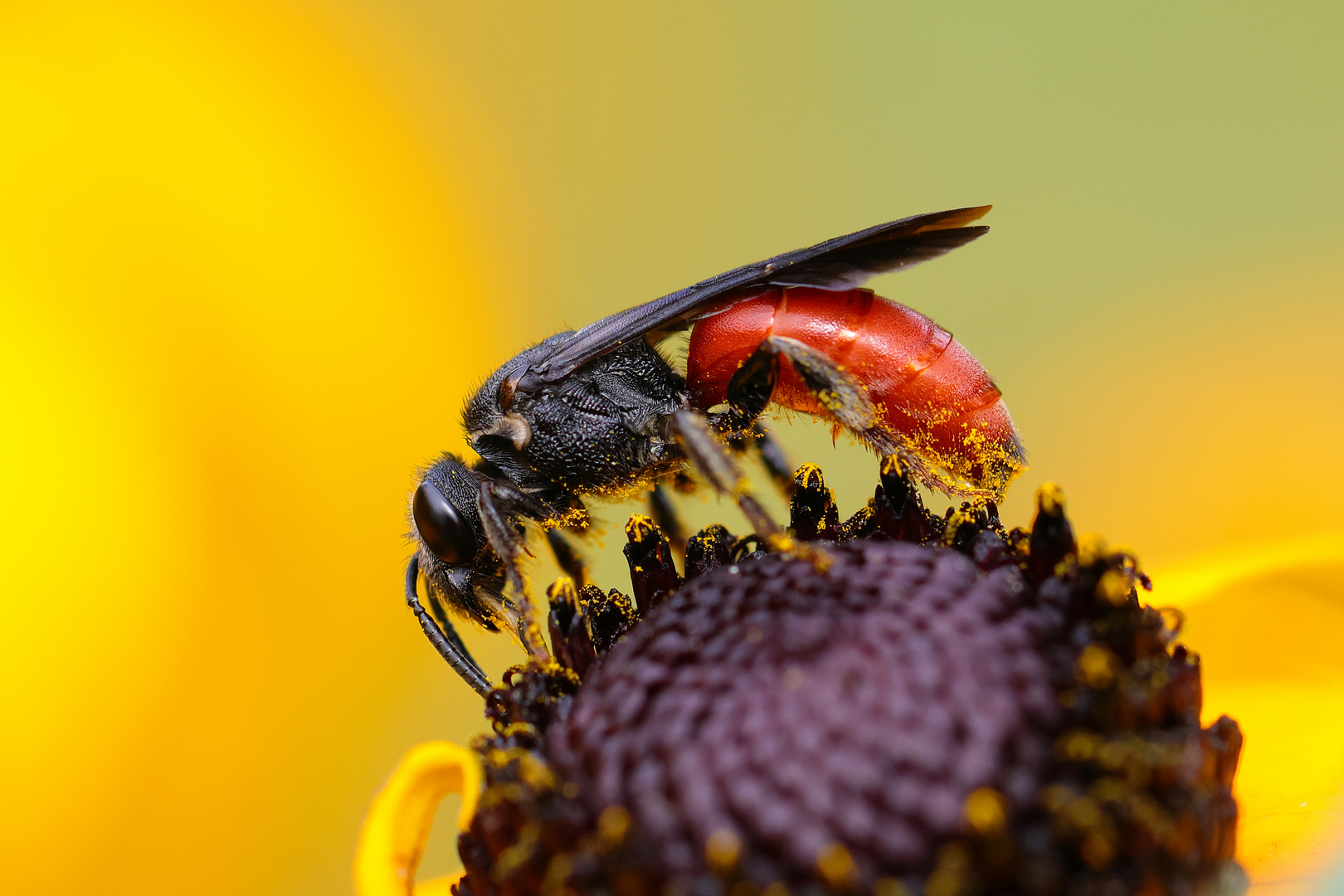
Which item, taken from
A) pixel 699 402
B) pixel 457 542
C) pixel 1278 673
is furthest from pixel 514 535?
pixel 1278 673

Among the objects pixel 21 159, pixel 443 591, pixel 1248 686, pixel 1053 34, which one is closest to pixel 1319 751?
pixel 1248 686

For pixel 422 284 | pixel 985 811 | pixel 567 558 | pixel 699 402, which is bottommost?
pixel 985 811

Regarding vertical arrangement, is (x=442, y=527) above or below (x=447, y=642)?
above

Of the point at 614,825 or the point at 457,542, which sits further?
the point at 457,542

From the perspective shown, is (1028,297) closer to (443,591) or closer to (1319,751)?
(1319,751)

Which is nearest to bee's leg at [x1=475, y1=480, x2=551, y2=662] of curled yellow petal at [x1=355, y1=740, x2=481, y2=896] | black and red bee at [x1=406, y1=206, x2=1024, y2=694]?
black and red bee at [x1=406, y1=206, x2=1024, y2=694]

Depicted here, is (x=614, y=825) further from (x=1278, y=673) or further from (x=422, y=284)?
(x=422, y=284)
